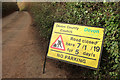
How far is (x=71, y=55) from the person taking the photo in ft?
10.5

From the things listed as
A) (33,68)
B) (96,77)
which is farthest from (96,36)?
(33,68)

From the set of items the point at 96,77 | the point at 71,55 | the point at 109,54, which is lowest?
the point at 96,77

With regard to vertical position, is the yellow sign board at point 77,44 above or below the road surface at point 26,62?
above

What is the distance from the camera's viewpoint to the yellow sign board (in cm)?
287

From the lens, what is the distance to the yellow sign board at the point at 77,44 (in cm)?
287

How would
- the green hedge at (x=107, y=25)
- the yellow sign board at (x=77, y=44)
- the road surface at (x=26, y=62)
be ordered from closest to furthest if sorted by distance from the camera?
the green hedge at (x=107, y=25)
the yellow sign board at (x=77, y=44)
the road surface at (x=26, y=62)

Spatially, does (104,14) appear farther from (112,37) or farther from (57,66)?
(57,66)

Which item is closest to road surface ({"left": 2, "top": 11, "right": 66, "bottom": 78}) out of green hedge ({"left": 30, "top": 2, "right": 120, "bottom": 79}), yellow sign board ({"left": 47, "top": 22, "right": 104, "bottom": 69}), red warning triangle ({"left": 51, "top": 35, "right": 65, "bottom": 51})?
yellow sign board ({"left": 47, "top": 22, "right": 104, "bottom": 69})

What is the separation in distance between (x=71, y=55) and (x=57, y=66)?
3.99ft

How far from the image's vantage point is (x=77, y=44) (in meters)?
3.13

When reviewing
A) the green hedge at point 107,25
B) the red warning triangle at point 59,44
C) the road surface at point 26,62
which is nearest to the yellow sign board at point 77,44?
the red warning triangle at point 59,44

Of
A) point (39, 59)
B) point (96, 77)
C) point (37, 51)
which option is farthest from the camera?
point (37, 51)

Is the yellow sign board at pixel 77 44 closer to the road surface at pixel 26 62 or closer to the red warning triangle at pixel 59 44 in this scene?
the red warning triangle at pixel 59 44

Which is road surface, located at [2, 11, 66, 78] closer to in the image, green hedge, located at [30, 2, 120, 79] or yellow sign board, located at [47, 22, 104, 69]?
yellow sign board, located at [47, 22, 104, 69]
